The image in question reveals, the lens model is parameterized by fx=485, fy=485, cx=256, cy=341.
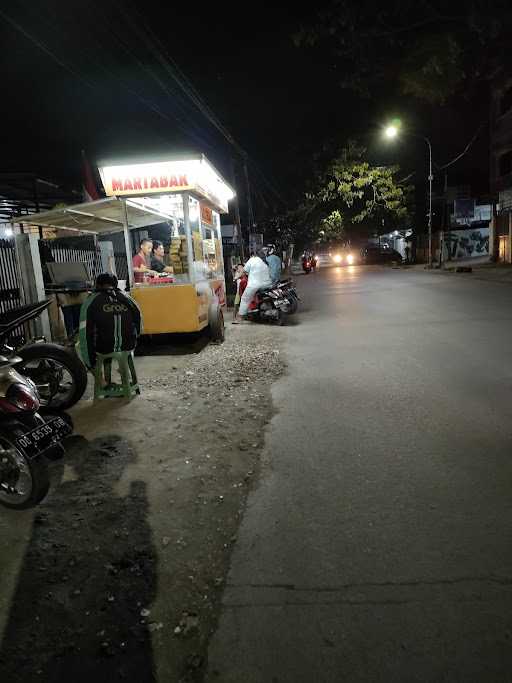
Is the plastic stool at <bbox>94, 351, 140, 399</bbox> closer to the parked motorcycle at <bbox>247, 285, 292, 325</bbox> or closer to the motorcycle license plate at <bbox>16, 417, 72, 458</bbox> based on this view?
the motorcycle license plate at <bbox>16, 417, 72, 458</bbox>

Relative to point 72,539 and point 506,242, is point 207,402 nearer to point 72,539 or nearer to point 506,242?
point 72,539

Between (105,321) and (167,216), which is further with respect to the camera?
(167,216)

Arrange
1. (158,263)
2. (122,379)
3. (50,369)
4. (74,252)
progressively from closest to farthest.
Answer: (50,369)
(122,379)
(158,263)
(74,252)

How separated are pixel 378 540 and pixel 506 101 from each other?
3510 cm

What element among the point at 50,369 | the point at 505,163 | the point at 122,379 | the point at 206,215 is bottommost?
the point at 122,379

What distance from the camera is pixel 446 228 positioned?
40.7m

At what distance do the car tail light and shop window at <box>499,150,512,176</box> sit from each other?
34.3m

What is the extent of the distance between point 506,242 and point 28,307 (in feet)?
96.2

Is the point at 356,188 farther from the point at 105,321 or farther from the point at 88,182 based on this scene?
the point at 105,321

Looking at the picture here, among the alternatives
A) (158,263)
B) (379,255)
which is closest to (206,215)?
(158,263)

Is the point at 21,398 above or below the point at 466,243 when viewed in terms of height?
below

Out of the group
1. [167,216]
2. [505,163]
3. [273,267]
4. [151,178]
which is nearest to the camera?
[151,178]

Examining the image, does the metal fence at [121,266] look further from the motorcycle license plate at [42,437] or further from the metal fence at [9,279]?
the motorcycle license plate at [42,437]

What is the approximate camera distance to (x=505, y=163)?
31.3 m
